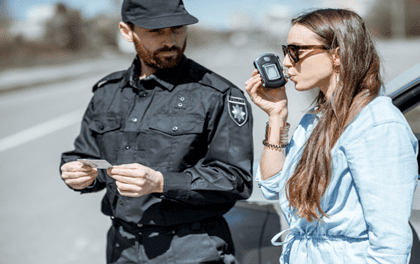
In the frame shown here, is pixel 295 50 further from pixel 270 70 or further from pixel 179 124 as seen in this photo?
pixel 179 124

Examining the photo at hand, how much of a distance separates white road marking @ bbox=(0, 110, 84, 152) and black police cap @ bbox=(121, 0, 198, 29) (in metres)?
6.54

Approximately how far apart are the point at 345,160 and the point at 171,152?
A: 79 cm

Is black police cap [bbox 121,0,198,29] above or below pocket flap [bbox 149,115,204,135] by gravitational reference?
above

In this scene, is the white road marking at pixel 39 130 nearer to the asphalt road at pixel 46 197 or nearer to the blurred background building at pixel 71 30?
the asphalt road at pixel 46 197

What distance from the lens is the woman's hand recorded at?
5.35 feet

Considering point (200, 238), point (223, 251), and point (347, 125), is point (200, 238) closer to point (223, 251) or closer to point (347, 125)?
point (223, 251)

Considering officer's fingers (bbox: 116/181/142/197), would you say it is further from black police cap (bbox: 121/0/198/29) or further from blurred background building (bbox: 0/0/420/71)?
blurred background building (bbox: 0/0/420/71)

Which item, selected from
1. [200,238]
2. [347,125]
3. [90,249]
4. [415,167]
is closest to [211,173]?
[200,238]

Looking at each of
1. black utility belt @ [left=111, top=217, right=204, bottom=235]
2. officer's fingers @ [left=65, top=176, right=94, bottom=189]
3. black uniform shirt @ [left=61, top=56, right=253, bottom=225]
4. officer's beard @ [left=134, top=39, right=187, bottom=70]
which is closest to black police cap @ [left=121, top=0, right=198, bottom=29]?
officer's beard @ [left=134, top=39, right=187, bottom=70]

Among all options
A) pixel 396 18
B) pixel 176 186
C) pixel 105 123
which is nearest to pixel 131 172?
pixel 176 186

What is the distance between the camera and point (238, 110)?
183 centimetres

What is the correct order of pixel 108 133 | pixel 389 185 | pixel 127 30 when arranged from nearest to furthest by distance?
pixel 389 185
pixel 108 133
pixel 127 30

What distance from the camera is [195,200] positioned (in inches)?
67.9

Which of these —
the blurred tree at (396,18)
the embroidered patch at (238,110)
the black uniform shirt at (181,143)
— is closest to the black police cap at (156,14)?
the black uniform shirt at (181,143)
